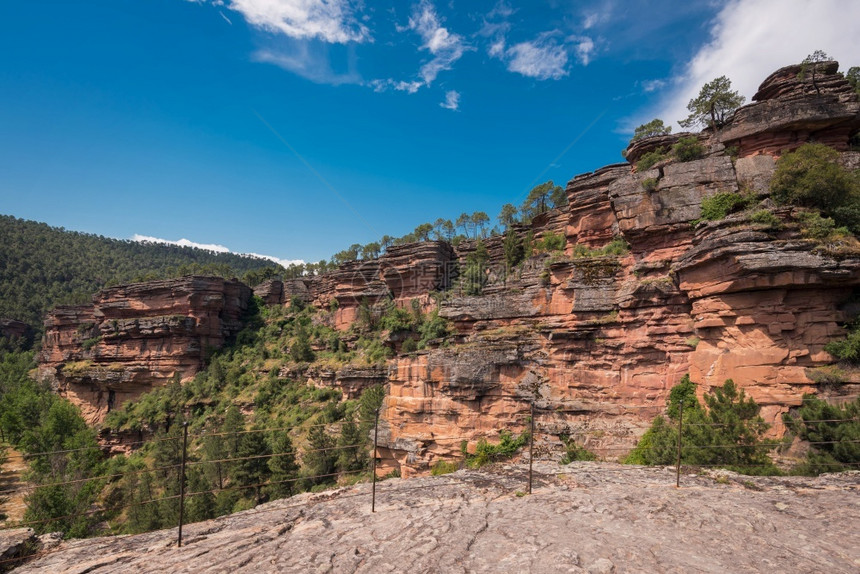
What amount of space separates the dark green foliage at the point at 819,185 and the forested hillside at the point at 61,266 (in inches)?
3246

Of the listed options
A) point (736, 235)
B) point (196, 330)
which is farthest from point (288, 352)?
point (736, 235)

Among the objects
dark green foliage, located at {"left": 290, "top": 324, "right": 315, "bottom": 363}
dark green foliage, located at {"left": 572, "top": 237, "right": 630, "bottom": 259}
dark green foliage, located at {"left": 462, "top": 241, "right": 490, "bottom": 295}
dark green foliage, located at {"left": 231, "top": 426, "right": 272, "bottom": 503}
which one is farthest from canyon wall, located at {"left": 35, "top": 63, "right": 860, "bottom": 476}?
dark green foliage, located at {"left": 290, "top": 324, "right": 315, "bottom": 363}

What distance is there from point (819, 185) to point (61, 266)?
147991mm

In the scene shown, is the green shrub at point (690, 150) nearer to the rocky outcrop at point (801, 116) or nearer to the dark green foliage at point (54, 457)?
the rocky outcrop at point (801, 116)

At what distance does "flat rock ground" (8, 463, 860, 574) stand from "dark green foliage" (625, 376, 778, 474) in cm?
202

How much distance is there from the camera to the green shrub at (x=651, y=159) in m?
22.3

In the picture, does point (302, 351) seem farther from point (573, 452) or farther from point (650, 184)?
point (650, 184)

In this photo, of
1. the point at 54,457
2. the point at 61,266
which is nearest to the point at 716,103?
the point at 54,457

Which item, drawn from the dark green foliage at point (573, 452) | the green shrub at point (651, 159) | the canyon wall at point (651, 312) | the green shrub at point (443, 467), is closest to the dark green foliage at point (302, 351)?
the canyon wall at point (651, 312)

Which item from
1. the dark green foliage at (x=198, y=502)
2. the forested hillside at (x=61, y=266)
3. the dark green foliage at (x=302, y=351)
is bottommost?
the dark green foliage at (x=198, y=502)

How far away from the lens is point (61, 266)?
3895 inches

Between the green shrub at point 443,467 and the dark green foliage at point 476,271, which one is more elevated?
the dark green foliage at point 476,271

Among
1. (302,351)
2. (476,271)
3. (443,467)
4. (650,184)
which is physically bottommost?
(443,467)

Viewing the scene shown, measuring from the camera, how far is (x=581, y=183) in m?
26.4
